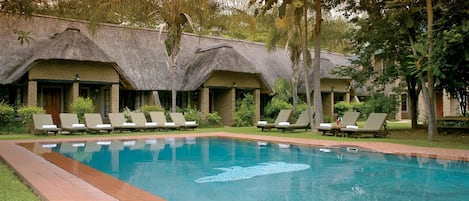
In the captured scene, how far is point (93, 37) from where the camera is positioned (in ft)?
81.9

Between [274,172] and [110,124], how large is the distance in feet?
42.0

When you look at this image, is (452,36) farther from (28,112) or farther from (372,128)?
(28,112)

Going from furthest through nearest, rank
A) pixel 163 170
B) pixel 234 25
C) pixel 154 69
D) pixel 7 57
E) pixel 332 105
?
pixel 332 105 < pixel 154 69 < pixel 234 25 < pixel 7 57 < pixel 163 170

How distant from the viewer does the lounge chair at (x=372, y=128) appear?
1650cm

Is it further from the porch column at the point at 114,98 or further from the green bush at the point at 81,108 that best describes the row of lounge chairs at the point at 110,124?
the porch column at the point at 114,98

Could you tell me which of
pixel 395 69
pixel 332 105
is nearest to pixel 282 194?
pixel 395 69

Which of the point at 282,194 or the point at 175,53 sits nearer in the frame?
the point at 282,194

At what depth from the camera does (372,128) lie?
16.6 meters

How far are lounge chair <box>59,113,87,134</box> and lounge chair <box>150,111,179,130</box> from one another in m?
3.57

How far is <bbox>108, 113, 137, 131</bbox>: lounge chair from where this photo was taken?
1988 centimetres

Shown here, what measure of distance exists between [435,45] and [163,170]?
29.3 ft

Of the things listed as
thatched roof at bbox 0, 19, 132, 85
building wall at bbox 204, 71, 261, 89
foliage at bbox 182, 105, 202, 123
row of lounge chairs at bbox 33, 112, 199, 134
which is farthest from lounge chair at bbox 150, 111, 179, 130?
building wall at bbox 204, 71, 261, 89

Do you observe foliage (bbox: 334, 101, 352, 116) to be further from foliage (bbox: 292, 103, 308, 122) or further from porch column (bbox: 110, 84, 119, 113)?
porch column (bbox: 110, 84, 119, 113)

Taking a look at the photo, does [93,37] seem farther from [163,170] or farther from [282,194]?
[282,194]
